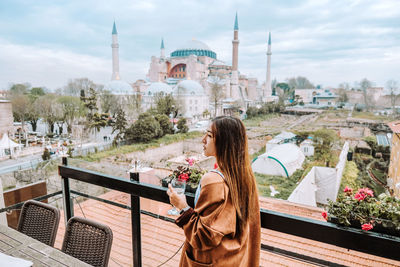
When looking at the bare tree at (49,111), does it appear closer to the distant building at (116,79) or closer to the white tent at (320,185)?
the distant building at (116,79)

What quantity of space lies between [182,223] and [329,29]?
32.3 m

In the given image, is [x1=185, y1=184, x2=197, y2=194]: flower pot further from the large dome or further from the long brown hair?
the large dome

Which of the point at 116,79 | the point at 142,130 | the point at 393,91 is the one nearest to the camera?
the point at 142,130

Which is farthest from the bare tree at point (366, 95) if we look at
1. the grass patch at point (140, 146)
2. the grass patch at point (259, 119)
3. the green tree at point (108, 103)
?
the green tree at point (108, 103)

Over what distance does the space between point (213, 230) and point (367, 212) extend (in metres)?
0.60

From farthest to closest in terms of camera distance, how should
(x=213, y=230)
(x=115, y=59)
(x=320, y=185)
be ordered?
1. (x=115, y=59)
2. (x=320, y=185)
3. (x=213, y=230)

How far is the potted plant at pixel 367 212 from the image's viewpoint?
76 cm

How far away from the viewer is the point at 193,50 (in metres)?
32.4

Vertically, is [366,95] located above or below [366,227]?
above

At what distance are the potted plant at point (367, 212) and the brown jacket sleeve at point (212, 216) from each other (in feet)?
1.39

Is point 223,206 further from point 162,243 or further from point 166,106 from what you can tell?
point 166,106

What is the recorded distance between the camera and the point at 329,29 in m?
27.2

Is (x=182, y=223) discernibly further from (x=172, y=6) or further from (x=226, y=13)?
(x=226, y=13)

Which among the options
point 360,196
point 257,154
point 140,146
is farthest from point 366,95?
point 360,196
